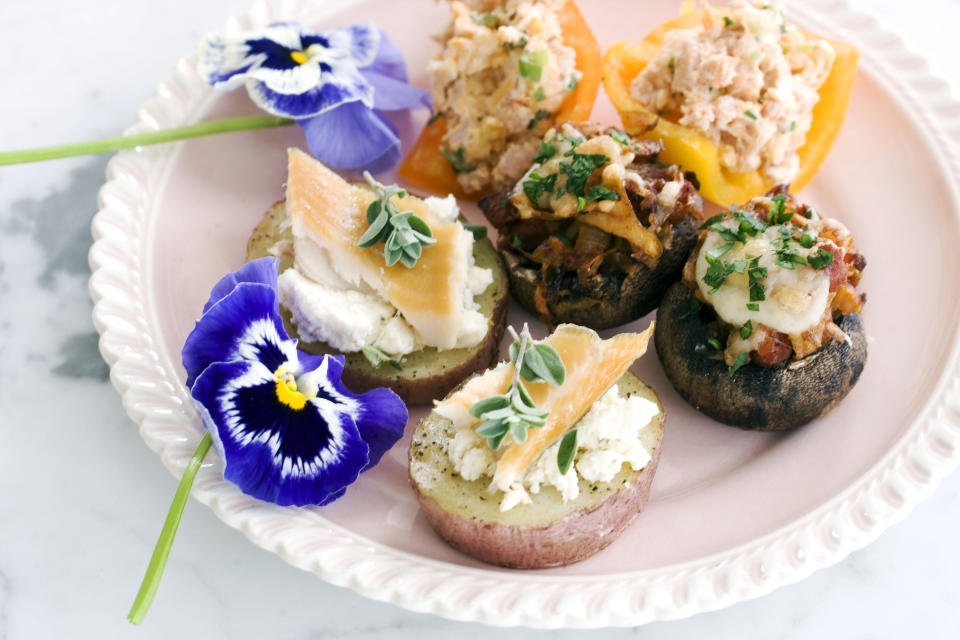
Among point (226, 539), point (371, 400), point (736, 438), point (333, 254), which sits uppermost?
point (333, 254)

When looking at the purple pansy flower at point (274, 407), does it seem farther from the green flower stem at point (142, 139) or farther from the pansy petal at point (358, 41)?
the pansy petal at point (358, 41)

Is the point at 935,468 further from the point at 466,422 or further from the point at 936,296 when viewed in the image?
the point at 466,422

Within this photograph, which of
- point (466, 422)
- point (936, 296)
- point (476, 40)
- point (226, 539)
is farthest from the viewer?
point (476, 40)

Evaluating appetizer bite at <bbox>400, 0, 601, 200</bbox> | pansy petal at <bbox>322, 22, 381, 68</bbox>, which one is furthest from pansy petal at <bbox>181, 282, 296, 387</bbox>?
pansy petal at <bbox>322, 22, 381, 68</bbox>

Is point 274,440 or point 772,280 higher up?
point 772,280

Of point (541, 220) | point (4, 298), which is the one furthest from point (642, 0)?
point (4, 298)

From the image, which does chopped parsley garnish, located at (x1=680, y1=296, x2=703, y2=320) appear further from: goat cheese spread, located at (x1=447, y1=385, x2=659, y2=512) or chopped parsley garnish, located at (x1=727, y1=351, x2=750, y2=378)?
goat cheese spread, located at (x1=447, y1=385, x2=659, y2=512)

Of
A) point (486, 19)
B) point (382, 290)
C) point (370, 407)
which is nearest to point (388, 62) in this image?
point (486, 19)

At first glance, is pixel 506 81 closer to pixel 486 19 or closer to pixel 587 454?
pixel 486 19
